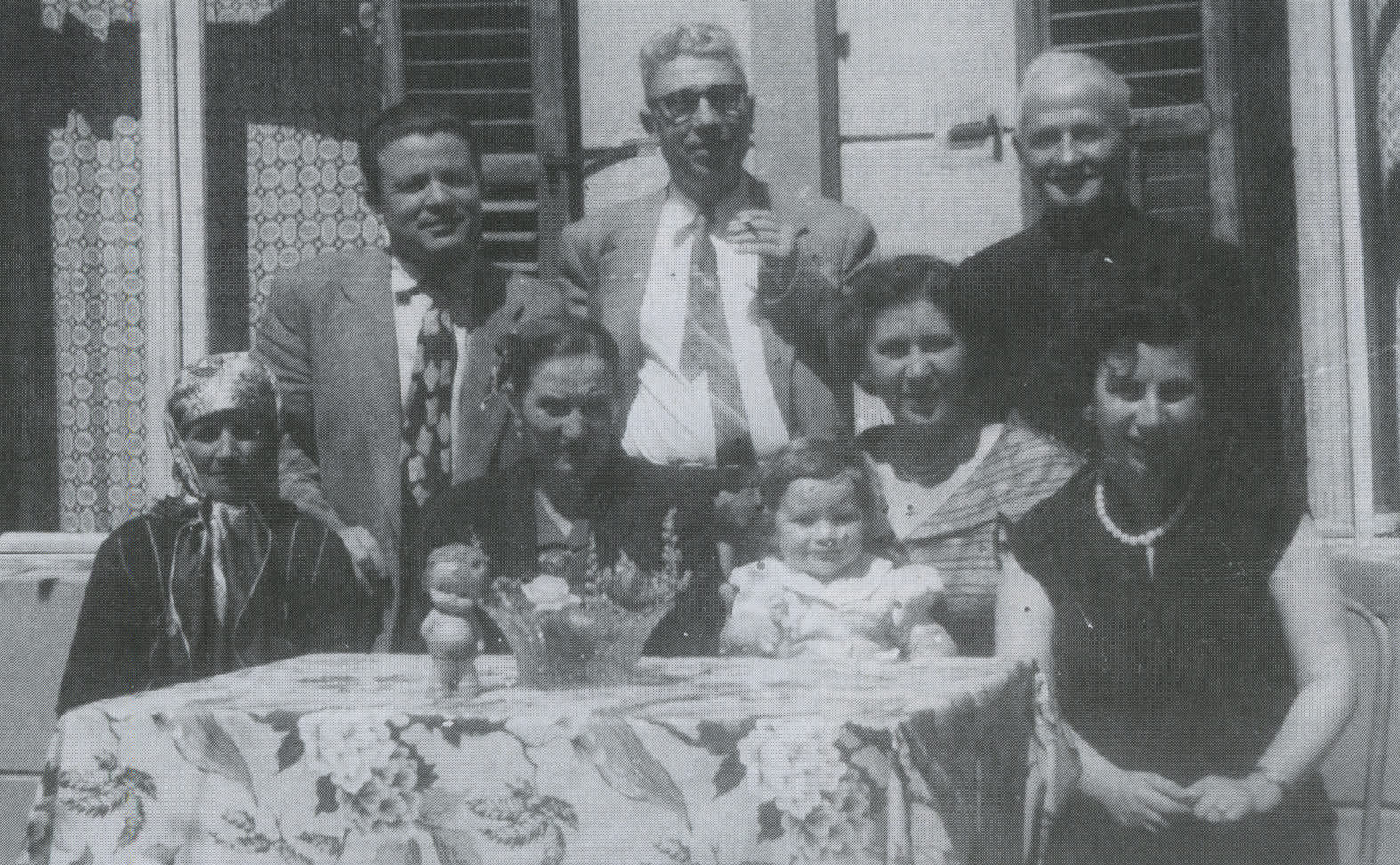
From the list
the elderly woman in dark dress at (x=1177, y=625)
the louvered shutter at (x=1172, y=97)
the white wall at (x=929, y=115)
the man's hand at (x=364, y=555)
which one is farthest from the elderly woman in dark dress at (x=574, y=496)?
the louvered shutter at (x=1172, y=97)

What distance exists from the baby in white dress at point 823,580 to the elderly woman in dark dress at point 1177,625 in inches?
7.4

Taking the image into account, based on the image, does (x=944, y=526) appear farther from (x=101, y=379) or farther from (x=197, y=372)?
(x=101, y=379)

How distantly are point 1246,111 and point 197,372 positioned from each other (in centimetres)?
242

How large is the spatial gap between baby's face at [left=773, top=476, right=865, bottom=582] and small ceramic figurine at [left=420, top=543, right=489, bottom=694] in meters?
0.68

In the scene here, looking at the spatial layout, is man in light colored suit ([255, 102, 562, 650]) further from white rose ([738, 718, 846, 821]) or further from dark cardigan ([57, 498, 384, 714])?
white rose ([738, 718, 846, 821])

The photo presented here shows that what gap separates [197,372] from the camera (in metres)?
3.80

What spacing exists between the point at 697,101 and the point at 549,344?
1.98 ft

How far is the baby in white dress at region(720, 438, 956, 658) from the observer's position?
11.8 ft

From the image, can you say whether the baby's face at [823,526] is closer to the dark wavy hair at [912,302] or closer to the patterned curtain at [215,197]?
the dark wavy hair at [912,302]

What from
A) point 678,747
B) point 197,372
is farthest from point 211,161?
point 678,747

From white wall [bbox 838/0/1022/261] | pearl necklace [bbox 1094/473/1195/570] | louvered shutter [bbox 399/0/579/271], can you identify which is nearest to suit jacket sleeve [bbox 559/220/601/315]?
louvered shutter [bbox 399/0/579/271]

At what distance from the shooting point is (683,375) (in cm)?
409

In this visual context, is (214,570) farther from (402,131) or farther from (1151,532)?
(1151,532)

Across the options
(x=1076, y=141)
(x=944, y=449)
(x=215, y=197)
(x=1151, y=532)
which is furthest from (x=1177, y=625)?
(x=215, y=197)
